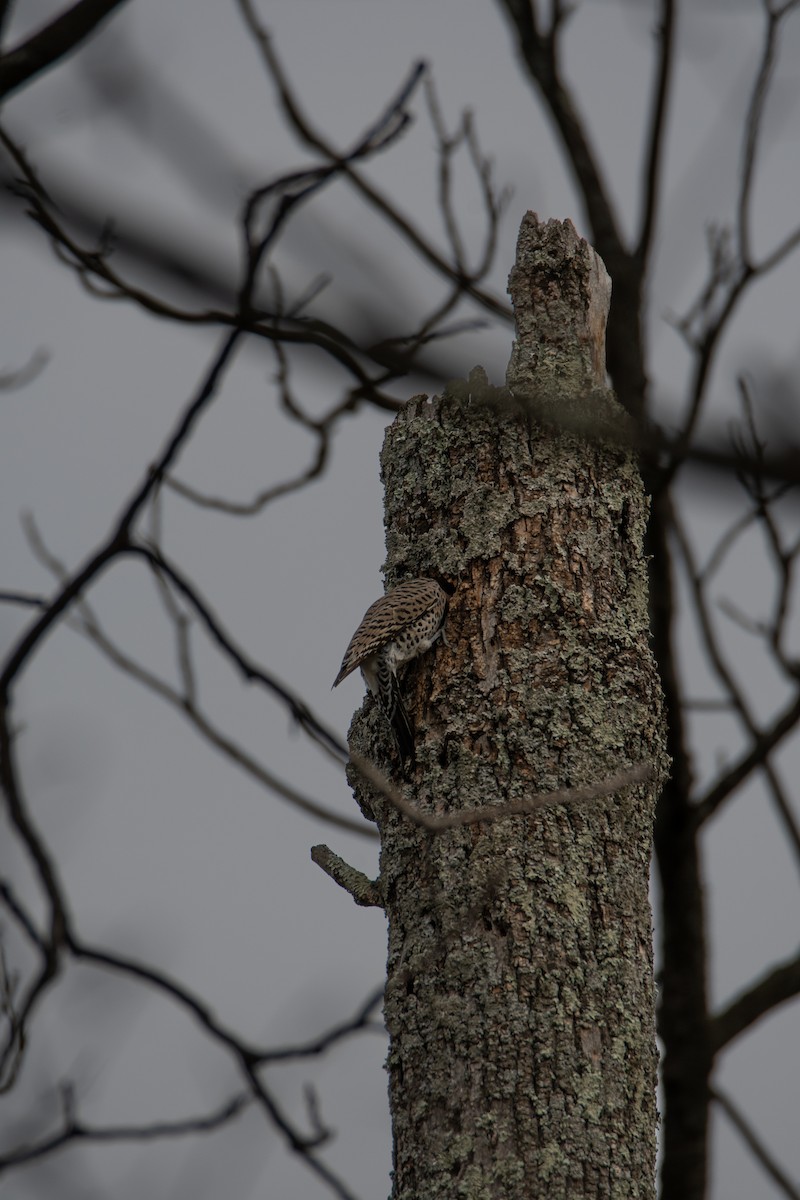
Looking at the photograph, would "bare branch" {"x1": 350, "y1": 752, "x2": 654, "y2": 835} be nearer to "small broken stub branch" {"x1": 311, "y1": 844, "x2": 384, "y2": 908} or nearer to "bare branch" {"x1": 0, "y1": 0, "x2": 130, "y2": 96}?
→ "small broken stub branch" {"x1": 311, "y1": 844, "x2": 384, "y2": 908}

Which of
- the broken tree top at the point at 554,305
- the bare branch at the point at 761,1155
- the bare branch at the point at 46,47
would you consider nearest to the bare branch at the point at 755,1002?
the bare branch at the point at 761,1155

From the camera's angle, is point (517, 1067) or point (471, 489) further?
point (471, 489)

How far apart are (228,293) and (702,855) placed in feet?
12.0

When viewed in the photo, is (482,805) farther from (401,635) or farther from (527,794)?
(401,635)

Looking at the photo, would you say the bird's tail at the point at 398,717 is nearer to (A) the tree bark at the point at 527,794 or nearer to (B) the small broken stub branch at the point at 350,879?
(A) the tree bark at the point at 527,794

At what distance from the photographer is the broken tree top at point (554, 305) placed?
13.0ft

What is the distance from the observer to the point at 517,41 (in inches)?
224

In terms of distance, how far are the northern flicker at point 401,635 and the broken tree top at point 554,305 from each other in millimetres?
746

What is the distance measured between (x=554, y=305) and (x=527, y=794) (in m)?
1.53

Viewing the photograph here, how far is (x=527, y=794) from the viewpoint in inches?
129

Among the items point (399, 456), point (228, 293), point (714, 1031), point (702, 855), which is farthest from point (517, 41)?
point (228, 293)

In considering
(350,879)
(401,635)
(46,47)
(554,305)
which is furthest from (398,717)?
(46,47)

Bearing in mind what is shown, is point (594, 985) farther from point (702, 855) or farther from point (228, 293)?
point (228, 293)

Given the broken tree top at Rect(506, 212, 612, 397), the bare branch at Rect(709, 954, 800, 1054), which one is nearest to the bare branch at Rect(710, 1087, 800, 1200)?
the bare branch at Rect(709, 954, 800, 1054)
